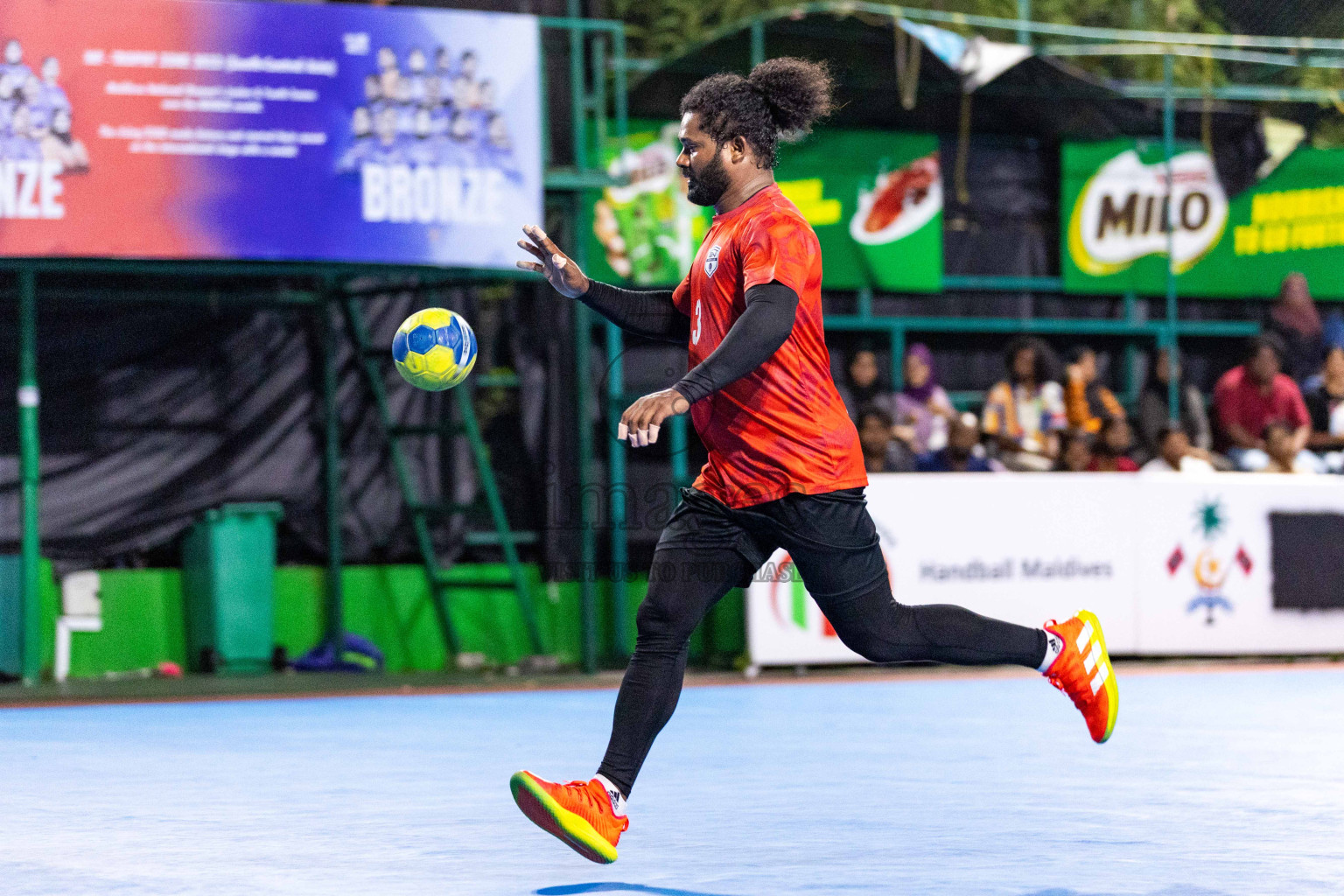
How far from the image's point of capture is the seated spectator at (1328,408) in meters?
15.9

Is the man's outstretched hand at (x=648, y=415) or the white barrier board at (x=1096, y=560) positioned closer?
the man's outstretched hand at (x=648, y=415)

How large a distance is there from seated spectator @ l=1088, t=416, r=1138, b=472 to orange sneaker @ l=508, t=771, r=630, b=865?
10.0m

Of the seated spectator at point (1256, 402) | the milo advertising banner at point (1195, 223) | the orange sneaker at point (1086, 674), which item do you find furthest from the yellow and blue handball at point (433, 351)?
the milo advertising banner at point (1195, 223)

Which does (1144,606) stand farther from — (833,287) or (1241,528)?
(833,287)

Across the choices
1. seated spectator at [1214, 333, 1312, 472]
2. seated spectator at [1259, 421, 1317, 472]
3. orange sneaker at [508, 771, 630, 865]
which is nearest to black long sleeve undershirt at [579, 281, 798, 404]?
orange sneaker at [508, 771, 630, 865]

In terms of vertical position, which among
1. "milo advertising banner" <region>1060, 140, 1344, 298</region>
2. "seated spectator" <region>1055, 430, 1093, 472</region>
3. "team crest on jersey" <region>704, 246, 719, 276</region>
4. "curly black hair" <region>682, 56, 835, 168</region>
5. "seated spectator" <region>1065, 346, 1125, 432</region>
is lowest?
"seated spectator" <region>1055, 430, 1093, 472</region>

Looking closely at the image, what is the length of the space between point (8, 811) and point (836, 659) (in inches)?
288

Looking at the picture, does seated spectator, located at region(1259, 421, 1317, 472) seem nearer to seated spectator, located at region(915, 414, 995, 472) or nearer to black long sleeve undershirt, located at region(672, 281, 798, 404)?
seated spectator, located at region(915, 414, 995, 472)

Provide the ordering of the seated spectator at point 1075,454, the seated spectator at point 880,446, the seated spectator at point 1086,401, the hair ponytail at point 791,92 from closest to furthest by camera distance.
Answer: the hair ponytail at point 791,92
the seated spectator at point 880,446
the seated spectator at point 1075,454
the seated spectator at point 1086,401

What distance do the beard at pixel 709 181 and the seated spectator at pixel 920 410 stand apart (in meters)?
9.07

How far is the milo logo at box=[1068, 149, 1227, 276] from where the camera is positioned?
59.0ft

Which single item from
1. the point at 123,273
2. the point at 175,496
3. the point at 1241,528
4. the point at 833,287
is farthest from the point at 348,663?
the point at 1241,528

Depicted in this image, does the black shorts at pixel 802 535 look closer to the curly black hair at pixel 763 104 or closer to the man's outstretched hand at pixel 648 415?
the man's outstretched hand at pixel 648 415

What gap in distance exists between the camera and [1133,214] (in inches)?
711
